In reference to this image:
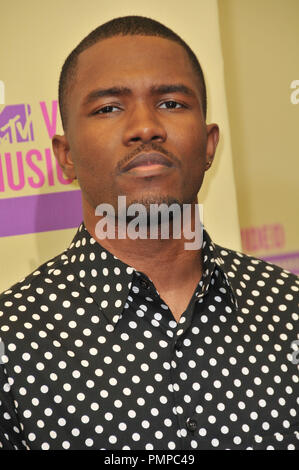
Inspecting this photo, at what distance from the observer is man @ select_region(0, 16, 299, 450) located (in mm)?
1460

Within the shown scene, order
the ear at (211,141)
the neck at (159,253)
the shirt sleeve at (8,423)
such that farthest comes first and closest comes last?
the ear at (211,141) → the neck at (159,253) → the shirt sleeve at (8,423)

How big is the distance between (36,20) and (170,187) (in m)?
0.71

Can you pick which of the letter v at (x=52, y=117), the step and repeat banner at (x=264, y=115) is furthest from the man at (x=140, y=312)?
the step and repeat banner at (x=264, y=115)

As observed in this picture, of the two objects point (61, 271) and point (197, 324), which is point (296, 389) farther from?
point (61, 271)

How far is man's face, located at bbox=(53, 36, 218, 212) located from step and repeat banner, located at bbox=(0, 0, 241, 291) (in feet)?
0.99

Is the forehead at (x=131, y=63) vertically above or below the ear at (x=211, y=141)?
above

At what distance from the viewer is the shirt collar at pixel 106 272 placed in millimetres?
1558

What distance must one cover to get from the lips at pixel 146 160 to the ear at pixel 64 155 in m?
0.22

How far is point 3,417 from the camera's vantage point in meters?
1.44

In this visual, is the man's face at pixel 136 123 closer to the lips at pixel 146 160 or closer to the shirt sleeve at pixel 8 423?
the lips at pixel 146 160

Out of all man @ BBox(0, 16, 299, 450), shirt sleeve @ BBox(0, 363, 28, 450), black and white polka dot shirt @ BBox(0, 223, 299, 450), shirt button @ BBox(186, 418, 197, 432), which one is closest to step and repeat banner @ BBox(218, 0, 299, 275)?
man @ BBox(0, 16, 299, 450)

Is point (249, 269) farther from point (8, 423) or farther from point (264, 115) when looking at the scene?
point (264, 115)

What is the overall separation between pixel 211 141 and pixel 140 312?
0.50 metres

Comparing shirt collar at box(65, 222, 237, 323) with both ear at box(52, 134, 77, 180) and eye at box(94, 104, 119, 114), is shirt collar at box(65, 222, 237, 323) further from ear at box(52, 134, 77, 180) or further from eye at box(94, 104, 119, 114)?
eye at box(94, 104, 119, 114)
